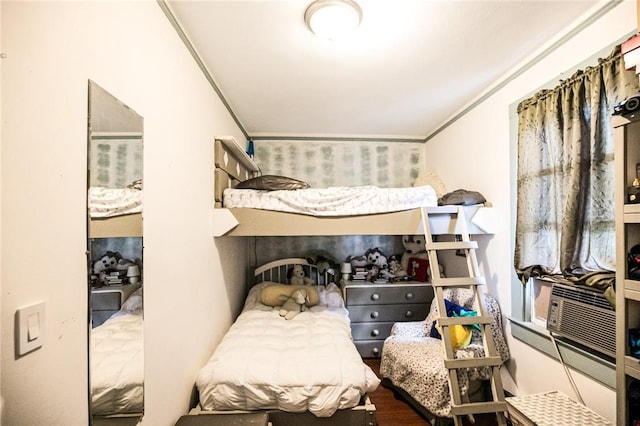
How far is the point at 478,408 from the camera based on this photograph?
1.71 m

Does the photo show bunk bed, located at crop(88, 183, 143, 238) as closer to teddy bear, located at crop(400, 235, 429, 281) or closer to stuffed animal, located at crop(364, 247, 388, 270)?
stuffed animal, located at crop(364, 247, 388, 270)

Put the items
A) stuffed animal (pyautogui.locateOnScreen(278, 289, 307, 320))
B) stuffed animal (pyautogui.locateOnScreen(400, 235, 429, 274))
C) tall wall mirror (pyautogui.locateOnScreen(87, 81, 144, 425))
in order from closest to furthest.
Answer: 1. tall wall mirror (pyautogui.locateOnScreen(87, 81, 144, 425))
2. stuffed animal (pyautogui.locateOnScreen(278, 289, 307, 320))
3. stuffed animal (pyautogui.locateOnScreen(400, 235, 429, 274))

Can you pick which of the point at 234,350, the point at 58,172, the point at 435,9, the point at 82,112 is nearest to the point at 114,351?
the point at 58,172

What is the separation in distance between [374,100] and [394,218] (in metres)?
1.15

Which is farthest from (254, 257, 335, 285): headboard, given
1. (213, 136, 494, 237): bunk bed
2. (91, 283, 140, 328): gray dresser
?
(91, 283, 140, 328): gray dresser

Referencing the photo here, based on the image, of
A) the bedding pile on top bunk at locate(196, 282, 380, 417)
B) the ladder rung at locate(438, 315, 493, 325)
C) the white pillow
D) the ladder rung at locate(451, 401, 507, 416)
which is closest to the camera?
Result: the bedding pile on top bunk at locate(196, 282, 380, 417)

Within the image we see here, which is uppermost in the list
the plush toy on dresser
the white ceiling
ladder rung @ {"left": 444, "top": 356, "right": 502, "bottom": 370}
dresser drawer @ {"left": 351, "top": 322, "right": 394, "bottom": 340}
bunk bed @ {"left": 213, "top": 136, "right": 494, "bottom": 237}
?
the white ceiling

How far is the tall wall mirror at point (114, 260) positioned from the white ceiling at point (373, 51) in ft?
2.77

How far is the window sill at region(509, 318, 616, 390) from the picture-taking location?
4.56ft

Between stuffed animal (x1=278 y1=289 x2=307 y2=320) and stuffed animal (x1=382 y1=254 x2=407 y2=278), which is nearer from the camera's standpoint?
stuffed animal (x1=278 y1=289 x2=307 y2=320)

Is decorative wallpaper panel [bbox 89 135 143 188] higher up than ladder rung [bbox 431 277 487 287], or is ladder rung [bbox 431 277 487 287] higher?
decorative wallpaper panel [bbox 89 135 143 188]

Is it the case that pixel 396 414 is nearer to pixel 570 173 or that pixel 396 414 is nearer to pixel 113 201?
pixel 570 173

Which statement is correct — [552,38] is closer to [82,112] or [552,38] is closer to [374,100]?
[374,100]

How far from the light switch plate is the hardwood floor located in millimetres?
2008
